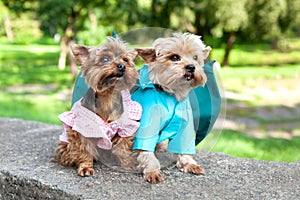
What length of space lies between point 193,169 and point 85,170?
39.4 inches

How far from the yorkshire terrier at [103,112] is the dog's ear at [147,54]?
0.17 feet

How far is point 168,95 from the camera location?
4.32 meters

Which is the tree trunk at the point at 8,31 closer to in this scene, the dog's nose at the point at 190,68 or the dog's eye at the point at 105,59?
the dog's eye at the point at 105,59

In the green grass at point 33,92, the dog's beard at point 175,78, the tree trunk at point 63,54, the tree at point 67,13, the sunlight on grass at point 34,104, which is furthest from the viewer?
the tree trunk at point 63,54

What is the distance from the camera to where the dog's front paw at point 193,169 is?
4594 mm

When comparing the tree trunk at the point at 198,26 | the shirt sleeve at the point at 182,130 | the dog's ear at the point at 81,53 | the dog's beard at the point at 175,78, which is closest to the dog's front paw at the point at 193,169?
the shirt sleeve at the point at 182,130

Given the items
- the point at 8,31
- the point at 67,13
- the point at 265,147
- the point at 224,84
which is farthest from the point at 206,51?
the point at 8,31

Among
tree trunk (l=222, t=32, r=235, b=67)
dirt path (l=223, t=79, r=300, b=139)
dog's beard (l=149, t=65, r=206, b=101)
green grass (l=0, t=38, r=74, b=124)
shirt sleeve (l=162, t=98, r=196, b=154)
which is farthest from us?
tree trunk (l=222, t=32, r=235, b=67)

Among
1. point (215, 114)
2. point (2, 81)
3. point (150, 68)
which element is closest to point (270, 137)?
point (215, 114)

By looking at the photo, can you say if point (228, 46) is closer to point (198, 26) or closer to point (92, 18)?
point (198, 26)

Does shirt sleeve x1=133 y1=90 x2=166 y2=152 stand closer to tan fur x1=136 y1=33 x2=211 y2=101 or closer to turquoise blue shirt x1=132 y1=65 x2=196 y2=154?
turquoise blue shirt x1=132 y1=65 x2=196 y2=154

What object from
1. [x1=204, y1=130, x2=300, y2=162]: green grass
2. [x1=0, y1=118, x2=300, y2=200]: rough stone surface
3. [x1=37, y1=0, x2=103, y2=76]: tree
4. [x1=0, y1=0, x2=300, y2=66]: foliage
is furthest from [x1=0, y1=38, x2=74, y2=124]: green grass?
[x1=0, y1=118, x2=300, y2=200]: rough stone surface

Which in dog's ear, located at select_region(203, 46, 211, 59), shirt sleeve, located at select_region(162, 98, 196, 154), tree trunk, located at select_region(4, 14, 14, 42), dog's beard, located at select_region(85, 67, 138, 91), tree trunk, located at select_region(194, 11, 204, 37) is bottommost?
tree trunk, located at select_region(4, 14, 14, 42)

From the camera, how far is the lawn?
8.38 metres
